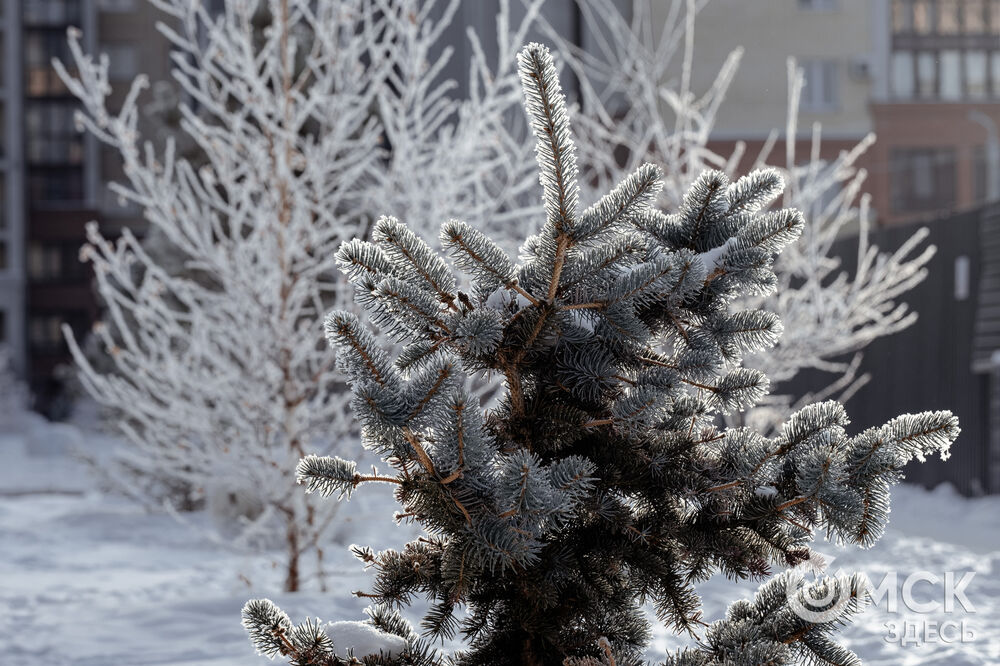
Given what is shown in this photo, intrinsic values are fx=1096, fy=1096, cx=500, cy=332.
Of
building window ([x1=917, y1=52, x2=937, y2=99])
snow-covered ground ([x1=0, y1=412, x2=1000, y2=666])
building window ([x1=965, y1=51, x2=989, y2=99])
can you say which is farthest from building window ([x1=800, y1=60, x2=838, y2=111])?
snow-covered ground ([x1=0, y1=412, x2=1000, y2=666])

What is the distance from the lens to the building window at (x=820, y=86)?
2889 cm

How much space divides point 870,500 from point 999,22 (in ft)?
149

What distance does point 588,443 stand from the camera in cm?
240

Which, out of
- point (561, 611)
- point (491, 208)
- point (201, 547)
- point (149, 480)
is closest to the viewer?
point (561, 611)

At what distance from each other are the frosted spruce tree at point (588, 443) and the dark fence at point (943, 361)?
8.75 metres

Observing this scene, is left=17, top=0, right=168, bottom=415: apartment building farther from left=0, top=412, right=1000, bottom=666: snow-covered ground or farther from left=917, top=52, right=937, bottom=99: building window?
left=0, top=412, right=1000, bottom=666: snow-covered ground

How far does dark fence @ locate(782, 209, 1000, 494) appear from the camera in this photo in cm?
1034

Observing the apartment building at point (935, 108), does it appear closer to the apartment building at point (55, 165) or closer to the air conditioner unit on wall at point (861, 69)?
the air conditioner unit on wall at point (861, 69)

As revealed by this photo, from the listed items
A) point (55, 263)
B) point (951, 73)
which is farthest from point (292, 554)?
point (55, 263)

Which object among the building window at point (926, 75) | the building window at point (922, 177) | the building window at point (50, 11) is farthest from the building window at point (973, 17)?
the building window at point (50, 11)

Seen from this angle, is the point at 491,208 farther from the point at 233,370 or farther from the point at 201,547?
the point at 201,547

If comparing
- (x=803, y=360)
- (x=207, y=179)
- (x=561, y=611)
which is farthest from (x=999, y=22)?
(x=561, y=611)

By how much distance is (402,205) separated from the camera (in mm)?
6641

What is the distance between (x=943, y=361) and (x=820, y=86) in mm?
19643
